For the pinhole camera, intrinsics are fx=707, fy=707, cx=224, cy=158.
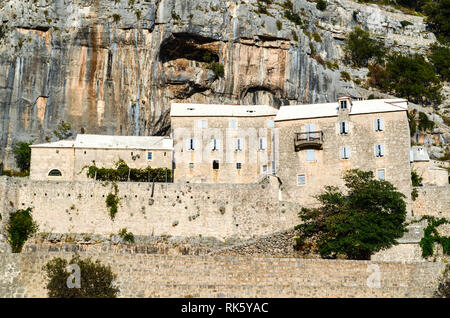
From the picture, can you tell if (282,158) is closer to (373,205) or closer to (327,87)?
(373,205)

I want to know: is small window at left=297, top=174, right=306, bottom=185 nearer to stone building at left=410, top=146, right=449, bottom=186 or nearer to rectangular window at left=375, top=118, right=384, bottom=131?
rectangular window at left=375, top=118, right=384, bottom=131

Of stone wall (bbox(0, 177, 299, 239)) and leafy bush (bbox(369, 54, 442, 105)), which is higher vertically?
leafy bush (bbox(369, 54, 442, 105))

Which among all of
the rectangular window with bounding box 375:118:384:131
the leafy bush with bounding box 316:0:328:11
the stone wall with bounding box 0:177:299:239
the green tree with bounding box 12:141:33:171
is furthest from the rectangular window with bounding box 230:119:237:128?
the leafy bush with bounding box 316:0:328:11

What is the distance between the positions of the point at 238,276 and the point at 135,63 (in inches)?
1317

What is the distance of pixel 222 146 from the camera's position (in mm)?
58844

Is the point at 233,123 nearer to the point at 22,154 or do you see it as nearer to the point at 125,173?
the point at 125,173

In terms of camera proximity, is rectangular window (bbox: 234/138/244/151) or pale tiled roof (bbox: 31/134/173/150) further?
rectangular window (bbox: 234/138/244/151)

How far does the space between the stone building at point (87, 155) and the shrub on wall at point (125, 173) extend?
0.60 metres

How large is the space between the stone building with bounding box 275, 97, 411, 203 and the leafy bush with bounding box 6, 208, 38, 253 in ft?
61.2

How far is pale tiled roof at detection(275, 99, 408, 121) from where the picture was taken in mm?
54594

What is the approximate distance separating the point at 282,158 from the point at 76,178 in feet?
53.0

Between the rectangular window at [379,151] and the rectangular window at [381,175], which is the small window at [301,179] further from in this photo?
the rectangular window at [379,151]

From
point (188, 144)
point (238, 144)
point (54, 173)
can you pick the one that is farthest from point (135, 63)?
point (54, 173)

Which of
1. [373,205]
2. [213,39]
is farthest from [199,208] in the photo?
[213,39]
